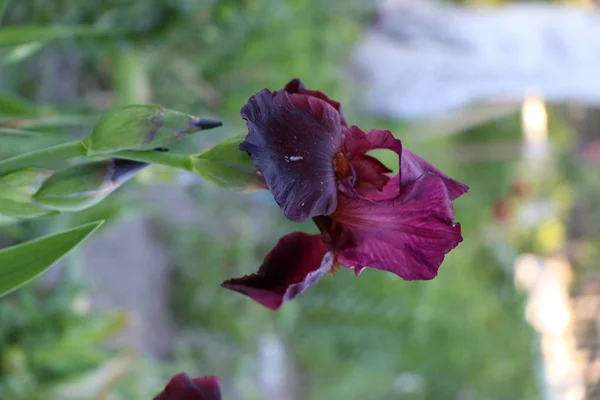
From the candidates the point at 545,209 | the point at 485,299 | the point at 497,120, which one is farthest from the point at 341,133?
the point at 545,209

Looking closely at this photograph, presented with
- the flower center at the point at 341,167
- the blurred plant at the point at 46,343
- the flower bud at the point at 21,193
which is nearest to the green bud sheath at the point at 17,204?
the flower bud at the point at 21,193

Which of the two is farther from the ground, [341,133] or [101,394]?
[341,133]

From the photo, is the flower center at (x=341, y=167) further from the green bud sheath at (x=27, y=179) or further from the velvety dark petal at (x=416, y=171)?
the green bud sheath at (x=27, y=179)

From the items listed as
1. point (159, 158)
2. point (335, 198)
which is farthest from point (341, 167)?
point (159, 158)

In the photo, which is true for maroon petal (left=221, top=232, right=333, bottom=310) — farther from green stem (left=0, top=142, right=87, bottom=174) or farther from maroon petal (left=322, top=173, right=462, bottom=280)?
green stem (left=0, top=142, right=87, bottom=174)

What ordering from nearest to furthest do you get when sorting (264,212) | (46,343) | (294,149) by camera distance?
(294,149), (46,343), (264,212)

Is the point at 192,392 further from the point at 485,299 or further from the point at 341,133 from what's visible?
the point at 485,299

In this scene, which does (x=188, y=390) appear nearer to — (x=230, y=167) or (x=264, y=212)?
(x=230, y=167)
